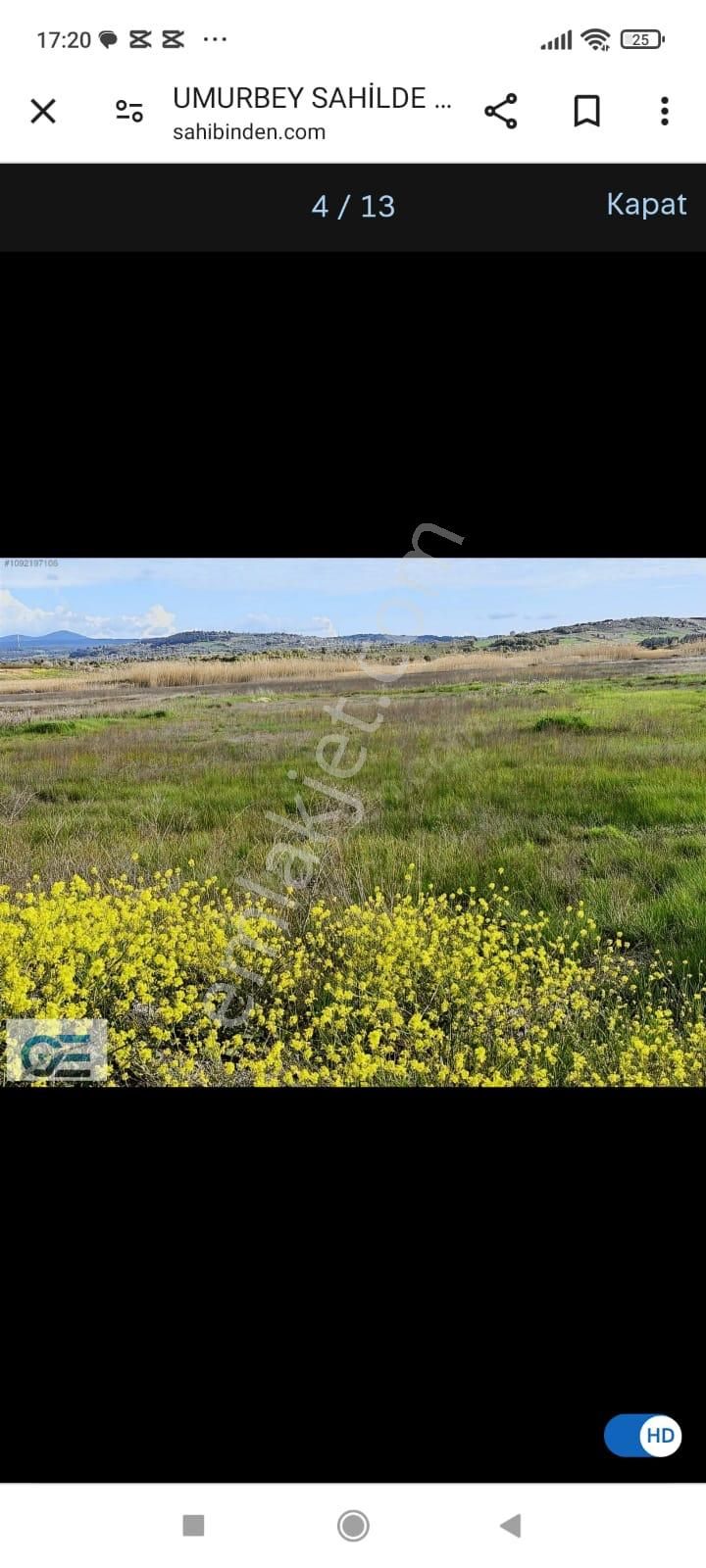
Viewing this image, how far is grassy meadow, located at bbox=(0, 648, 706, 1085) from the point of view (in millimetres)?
3016

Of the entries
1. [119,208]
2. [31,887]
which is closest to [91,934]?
[31,887]

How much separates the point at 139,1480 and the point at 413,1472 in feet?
3.02

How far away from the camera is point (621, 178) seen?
231cm
